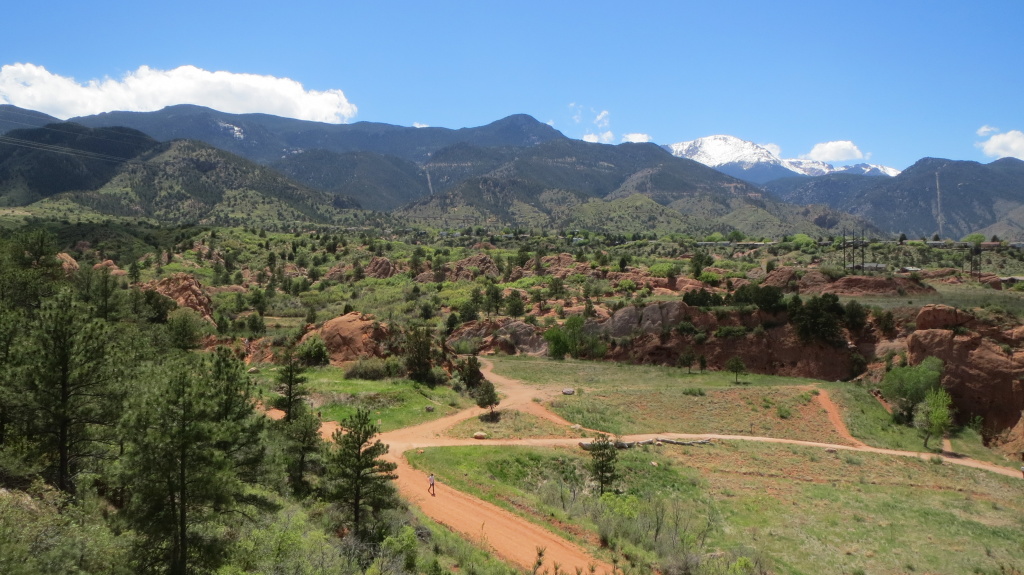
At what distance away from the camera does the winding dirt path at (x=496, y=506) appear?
1581 centimetres

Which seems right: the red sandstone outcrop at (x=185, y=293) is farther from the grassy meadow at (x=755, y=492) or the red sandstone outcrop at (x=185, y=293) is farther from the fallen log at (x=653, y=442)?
the fallen log at (x=653, y=442)

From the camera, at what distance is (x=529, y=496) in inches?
799

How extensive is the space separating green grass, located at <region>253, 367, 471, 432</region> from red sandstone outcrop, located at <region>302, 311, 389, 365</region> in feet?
8.60

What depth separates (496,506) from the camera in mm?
19234

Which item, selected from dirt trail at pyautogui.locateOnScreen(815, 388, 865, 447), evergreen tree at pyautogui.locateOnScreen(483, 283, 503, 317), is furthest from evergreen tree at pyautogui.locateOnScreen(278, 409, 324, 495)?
evergreen tree at pyautogui.locateOnScreen(483, 283, 503, 317)

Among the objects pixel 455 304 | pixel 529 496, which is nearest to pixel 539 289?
pixel 455 304

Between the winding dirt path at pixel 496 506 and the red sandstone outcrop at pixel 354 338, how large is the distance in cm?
1037

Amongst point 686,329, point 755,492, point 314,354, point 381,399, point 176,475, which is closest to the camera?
point 176,475

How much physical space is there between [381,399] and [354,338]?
9.55 m

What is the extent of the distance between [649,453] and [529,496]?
1021cm

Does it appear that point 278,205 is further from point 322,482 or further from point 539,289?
point 322,482

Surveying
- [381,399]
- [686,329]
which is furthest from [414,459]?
[686,329]

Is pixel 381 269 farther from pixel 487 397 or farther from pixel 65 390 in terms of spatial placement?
pixel 65 390

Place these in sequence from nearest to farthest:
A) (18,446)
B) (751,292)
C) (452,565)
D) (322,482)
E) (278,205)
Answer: (18,446), (452,565), (322,482), (751,292), (278,205)
